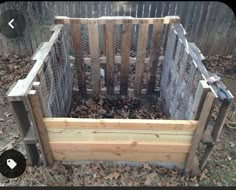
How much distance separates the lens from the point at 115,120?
2191 mm

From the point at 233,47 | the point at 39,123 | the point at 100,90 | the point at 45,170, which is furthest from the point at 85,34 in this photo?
the point at 233,47

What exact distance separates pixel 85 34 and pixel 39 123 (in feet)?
5.20

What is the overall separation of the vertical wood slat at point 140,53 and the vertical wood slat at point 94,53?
0.57 m

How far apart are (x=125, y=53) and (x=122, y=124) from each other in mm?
1481

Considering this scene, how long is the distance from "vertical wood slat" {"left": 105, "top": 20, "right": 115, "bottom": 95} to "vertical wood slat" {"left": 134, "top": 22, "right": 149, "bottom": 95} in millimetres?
353

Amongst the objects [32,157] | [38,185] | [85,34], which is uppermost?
[85,34]

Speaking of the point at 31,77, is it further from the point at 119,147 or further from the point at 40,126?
the point at 119,147

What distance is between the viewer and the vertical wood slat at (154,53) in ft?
10.7

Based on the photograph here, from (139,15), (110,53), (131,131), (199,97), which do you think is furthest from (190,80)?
(139,15)

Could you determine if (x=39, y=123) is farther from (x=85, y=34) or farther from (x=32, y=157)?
(x=85, y=34)

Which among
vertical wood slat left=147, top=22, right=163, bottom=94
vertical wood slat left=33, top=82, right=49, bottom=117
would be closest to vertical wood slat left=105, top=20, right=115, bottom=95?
vertical wood slat left=147, top=22, right=163, bottom=94

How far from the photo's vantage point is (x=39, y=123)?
7.30ft

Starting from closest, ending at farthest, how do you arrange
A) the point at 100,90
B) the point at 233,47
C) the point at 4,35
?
the point at 100,90
the point at 4,35
the point at 233,47

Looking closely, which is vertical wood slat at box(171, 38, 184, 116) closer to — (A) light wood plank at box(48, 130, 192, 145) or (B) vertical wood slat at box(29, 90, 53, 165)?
(A) light wood plank at box(48, 130, 192, 145)
